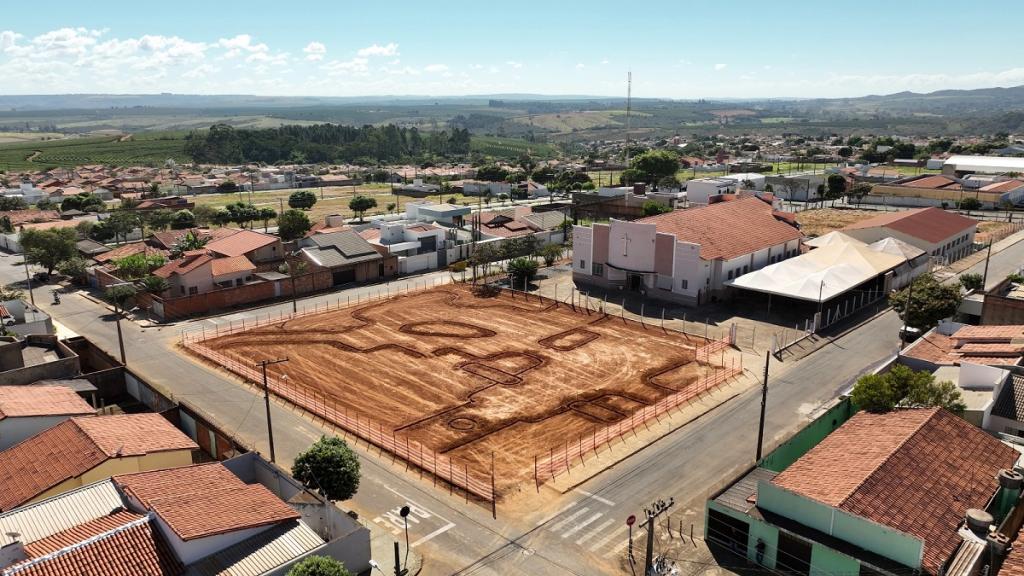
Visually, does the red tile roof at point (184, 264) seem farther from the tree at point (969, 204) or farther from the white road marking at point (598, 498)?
the tree at point (969, 204)

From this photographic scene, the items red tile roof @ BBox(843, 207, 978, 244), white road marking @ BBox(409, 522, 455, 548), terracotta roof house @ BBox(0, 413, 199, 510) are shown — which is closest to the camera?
terracotta roof house @ BBox(0, 413, 199, 510)

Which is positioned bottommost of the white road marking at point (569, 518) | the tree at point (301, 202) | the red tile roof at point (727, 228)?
the white road marking at point (569, 518)

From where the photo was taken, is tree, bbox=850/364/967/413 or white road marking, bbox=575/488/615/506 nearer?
white road marking, bbox=575/488/615/506

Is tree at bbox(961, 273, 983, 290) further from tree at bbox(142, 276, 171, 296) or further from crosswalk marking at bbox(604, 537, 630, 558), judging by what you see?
tree at bbox(142, 276, 171, 296)

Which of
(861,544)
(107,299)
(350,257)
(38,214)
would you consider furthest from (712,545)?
(38,214)

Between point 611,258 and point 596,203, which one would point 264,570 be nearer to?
point 611,258

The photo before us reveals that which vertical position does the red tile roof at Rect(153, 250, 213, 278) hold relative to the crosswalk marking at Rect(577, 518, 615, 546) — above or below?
above

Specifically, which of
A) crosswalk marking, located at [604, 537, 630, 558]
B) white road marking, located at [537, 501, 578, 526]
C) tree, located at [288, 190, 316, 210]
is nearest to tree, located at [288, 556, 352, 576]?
white road marking, located at [537, 501, 578, 526]

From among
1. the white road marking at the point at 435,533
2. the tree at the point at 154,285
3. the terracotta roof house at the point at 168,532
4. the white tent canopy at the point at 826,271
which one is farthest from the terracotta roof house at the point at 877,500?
the tree at the point at 154,285
